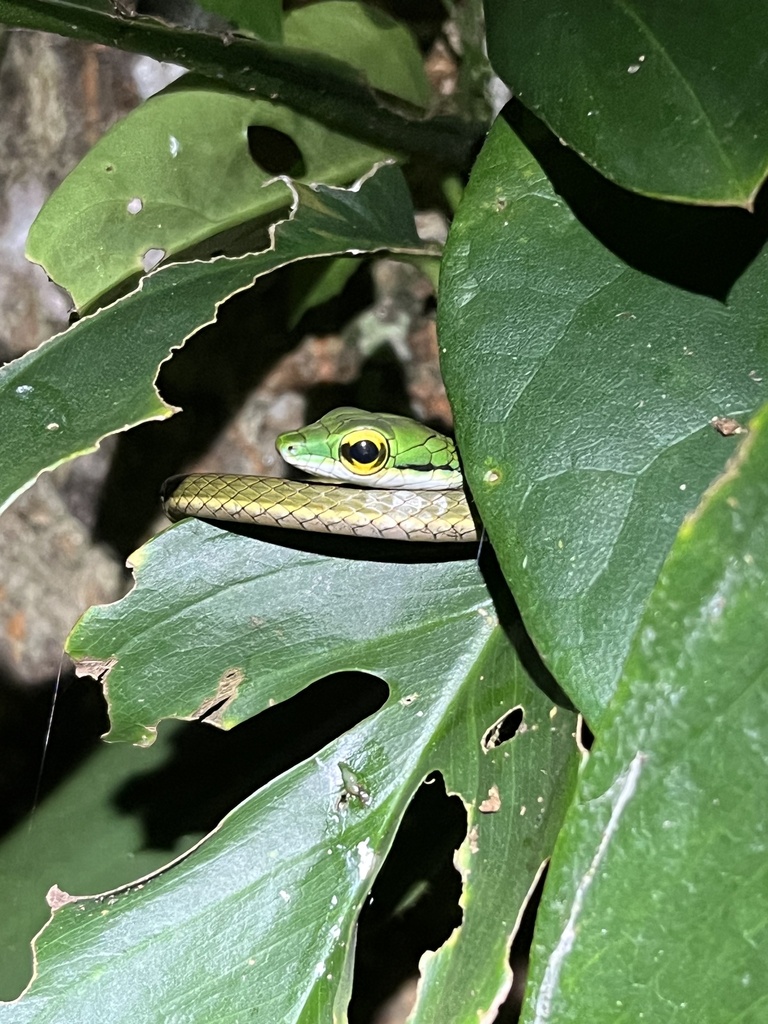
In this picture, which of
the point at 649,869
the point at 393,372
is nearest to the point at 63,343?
the point at 649,869

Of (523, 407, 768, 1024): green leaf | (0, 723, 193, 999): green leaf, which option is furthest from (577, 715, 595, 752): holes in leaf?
(0, 723, 193, 999): green leaf

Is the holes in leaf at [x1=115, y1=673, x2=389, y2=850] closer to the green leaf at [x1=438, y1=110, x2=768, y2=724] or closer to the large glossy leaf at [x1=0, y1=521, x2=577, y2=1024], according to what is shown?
the large glossy leaf at [x1=0, y1=521, x2=577, y2=1024]

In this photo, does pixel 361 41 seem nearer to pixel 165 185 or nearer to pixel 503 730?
pixel 165 185

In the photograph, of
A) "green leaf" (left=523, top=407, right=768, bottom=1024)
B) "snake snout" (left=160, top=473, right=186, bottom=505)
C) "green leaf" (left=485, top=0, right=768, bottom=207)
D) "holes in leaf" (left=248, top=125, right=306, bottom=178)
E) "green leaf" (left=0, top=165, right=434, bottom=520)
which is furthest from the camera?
"holes in leaf" (left=248, top=125, right=306, bottom=178)

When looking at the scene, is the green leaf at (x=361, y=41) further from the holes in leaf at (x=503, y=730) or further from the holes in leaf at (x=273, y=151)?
the holes in leaf at (x=503, y=730)

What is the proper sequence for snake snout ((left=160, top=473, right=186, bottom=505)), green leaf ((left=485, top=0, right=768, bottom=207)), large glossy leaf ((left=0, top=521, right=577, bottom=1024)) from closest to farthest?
green leaf ((left=485, top=0, right=768, bottom=207)) → large glossy leaf ((left=0, top=521, right=577, bottom=1024)) → snake snout ((left=160, top=473, right=186, bottom=505))

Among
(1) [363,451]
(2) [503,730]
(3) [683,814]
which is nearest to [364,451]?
(1) [363,451]
